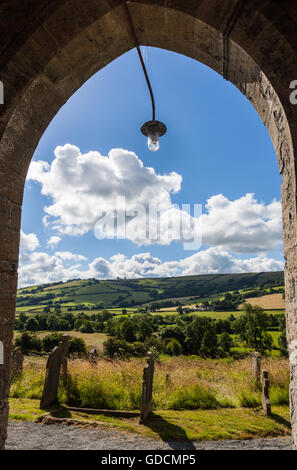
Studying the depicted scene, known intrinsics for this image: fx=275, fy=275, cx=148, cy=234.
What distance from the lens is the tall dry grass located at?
6.91m

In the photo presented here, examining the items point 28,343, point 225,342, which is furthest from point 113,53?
point 225,342

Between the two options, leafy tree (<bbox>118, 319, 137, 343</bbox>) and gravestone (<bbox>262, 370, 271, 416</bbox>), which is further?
leafy tree (<bbox>118, 319, 137, 343</bbox>)

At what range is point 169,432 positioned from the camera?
541 cm

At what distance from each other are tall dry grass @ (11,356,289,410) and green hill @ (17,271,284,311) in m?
63.1

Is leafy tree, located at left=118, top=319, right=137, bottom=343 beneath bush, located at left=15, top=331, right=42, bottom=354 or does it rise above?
beneath

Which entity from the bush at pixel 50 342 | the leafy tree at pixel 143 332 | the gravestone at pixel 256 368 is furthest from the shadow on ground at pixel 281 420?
the leafy tree at pixel 143 332

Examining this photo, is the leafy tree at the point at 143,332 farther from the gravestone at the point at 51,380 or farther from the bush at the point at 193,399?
the gravestone at the point at 51,380

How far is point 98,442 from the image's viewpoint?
4.83 meters

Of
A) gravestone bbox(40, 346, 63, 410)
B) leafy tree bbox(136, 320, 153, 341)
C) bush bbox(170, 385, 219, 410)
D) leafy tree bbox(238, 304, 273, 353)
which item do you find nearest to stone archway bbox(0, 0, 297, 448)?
gravestone bbox(40, 346, 63, 410)

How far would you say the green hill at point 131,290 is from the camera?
75938 millimetres

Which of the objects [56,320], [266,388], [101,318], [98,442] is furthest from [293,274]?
[101,318]

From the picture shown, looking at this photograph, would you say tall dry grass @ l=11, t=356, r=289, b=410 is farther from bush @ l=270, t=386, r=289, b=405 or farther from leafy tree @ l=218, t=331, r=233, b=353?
leafy tree @ l=218, t=331, r=233, b=353

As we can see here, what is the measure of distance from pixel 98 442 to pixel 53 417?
156cm

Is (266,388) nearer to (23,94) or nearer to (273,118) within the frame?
(273,118)
